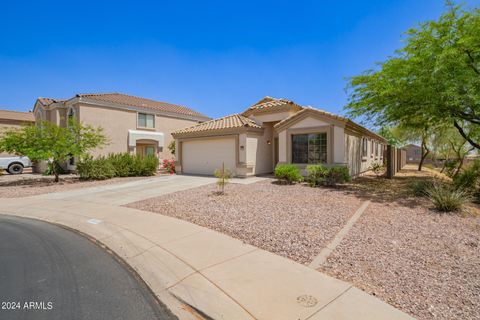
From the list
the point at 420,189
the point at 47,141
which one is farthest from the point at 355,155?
the point at 47,141

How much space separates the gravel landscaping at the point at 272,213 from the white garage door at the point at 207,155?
5506 millimetres

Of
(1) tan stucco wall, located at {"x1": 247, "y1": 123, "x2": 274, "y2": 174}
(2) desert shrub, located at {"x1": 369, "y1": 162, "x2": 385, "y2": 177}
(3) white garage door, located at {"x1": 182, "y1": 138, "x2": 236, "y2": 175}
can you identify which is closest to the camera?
(1) tan stucco wall, located at {"x1": 247, "y1": 123, "x2": 274, "y2": 174}

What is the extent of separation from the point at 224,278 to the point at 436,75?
35.6ft

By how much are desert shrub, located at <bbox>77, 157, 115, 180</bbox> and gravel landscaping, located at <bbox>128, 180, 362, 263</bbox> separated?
8162 mm

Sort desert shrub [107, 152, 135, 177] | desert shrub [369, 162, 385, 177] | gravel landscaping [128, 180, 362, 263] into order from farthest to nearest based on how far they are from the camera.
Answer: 1. desert shrub [369, 162, 385, 177]
2. desert shrub [107, 152, 135, 177]
3. gravel landscaping [128, 180, 362, 263]

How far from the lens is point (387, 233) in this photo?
222 inches

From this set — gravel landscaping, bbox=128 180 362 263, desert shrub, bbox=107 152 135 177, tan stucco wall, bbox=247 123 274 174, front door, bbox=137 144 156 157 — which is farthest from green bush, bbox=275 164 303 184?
front door, bbox=137 144 156 157

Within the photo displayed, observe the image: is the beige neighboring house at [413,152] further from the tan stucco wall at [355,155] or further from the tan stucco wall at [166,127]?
the tan stucco wall at [166,127]

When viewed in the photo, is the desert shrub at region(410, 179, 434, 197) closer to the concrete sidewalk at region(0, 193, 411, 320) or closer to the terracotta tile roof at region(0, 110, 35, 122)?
the concrete sidewalk at region(0, 193, 411, 320)

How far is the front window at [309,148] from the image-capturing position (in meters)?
13.7

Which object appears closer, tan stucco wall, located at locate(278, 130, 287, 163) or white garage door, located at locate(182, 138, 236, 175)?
Result: tan stucco wall, located at locate(278, 130, 287, 163)

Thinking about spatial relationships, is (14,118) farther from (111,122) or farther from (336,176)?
(336,176)

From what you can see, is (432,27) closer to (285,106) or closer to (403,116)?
(403,116)

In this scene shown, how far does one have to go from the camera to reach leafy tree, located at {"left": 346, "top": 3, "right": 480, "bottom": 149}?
8.81m
